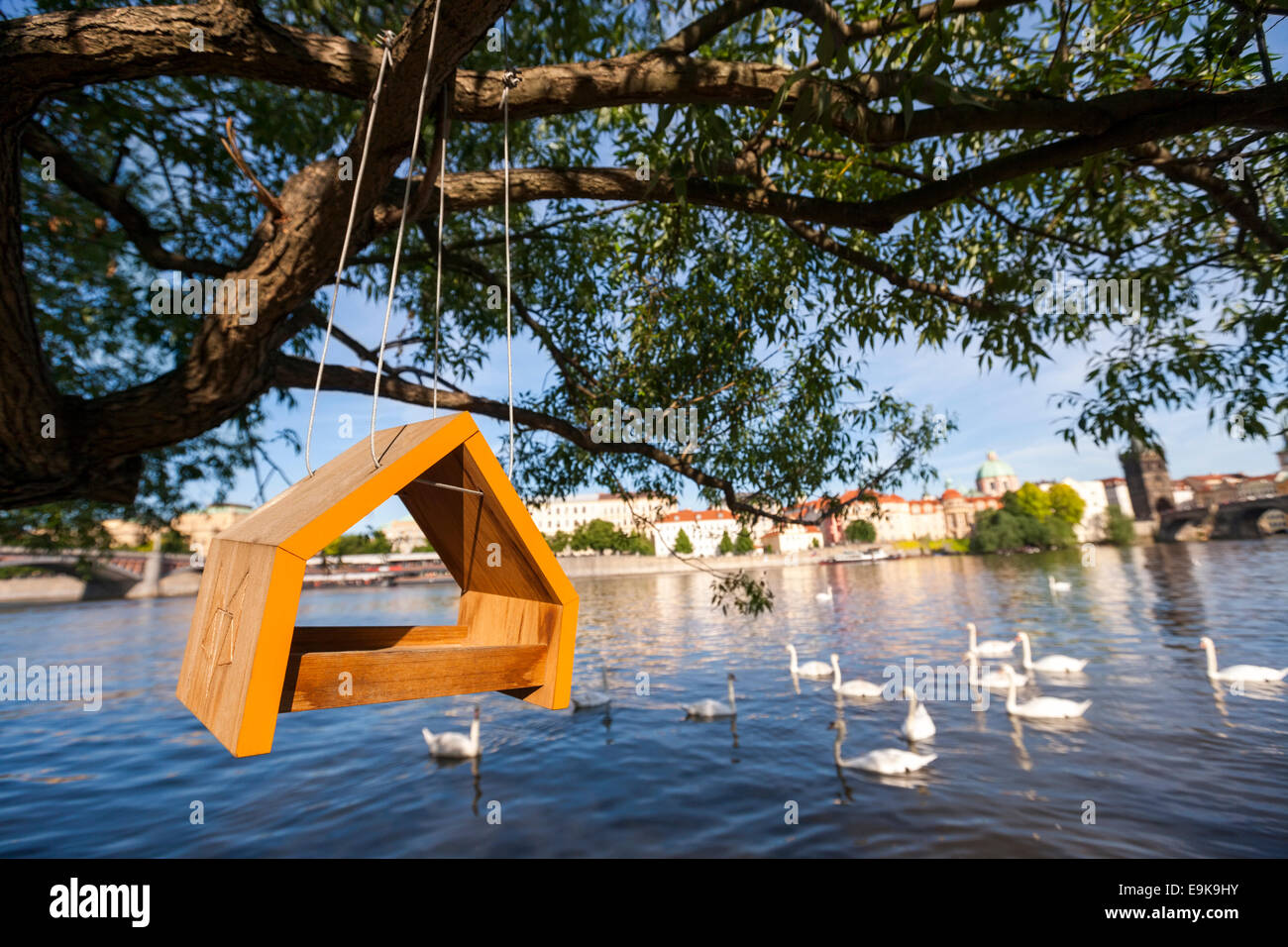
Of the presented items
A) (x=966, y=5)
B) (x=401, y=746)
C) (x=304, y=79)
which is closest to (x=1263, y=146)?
(x=966, y=5)

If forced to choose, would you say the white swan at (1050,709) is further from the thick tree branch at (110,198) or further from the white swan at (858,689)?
the thick tree branch at (110,198)

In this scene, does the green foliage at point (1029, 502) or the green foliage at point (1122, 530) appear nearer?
the green foliage at point (1122, 530)

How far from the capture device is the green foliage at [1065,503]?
95.2 meters

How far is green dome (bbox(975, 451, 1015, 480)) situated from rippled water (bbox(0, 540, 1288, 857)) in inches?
4615

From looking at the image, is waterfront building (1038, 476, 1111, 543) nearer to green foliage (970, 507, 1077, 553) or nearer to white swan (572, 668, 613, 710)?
green foliage (970, 507, 1077, 553)

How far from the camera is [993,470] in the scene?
13038 cm

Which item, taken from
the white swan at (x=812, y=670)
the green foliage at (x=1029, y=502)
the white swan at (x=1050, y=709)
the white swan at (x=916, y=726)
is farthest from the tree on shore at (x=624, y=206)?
the green foliage at (x=1029, y=502)

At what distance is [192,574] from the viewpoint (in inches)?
2404

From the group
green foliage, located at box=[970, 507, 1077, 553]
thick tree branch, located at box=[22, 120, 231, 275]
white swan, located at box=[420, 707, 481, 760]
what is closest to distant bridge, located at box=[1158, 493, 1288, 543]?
green foliage, located at box=[970, 507, 1077, 553]

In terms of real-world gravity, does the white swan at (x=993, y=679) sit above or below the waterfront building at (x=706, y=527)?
below

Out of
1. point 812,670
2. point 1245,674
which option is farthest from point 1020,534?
point 812,670

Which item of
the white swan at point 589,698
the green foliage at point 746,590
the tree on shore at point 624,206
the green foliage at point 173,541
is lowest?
the white swan at point 589,698

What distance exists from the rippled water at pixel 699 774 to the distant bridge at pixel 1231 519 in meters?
52.1
